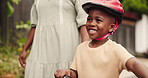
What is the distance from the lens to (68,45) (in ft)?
7.91

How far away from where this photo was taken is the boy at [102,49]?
1838 mm

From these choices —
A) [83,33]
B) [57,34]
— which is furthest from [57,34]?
[83,33]

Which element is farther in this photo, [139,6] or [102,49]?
[139,6]

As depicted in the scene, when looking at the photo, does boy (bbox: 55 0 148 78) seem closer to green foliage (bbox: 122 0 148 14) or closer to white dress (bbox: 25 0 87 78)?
white dress (bbox: 25 0 87 78)

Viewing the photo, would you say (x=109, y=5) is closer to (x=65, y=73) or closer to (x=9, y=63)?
(x=65, y=73)

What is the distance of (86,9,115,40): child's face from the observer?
191 cm

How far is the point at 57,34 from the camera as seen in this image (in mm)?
2414

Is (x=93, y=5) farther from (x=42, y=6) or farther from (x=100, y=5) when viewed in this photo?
(x=42, y=6)

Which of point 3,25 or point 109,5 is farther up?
point 109,5

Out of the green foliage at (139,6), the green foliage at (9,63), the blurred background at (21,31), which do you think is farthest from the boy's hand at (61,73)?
the green foliage at (139,6)

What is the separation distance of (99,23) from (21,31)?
582 centimetres

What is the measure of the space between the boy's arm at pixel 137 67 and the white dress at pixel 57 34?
0.72m

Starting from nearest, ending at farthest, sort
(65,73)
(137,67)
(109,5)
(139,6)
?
1. (137,67)
2. (109,5)
3. (65,73)
4. (139,6)

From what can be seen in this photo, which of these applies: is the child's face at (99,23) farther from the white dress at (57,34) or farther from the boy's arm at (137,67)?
the white dress at (57,34)
